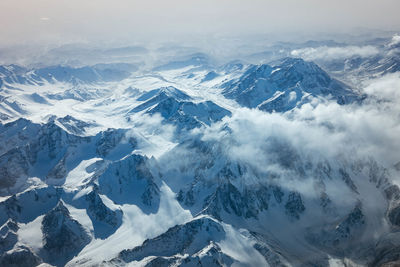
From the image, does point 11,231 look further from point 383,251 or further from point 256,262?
point 383,251

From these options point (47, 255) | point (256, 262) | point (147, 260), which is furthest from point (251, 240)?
point (47, 255)

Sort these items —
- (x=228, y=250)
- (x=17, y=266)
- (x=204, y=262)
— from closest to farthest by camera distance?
(x=204, y=262) < (x=17, y=266) < (x=228, y=250)

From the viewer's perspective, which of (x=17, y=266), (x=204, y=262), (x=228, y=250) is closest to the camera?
(x=204, y=262)

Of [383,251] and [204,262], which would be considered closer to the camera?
[204,262]

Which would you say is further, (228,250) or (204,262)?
(228,250)

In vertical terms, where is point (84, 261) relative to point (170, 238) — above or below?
below

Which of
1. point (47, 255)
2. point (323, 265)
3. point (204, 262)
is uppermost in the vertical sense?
point (204, 262)

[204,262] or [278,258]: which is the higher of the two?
[204,262]

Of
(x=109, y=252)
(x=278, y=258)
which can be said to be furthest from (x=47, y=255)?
(x=278, y=258)

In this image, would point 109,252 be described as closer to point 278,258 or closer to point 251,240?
point 251,240
